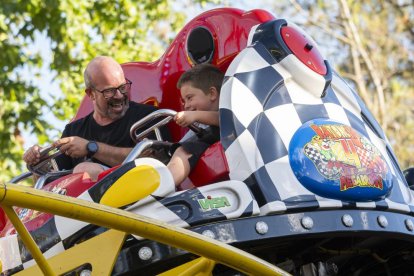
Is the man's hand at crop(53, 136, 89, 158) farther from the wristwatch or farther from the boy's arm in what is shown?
the boy's arm

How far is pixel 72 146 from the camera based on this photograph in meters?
4.94

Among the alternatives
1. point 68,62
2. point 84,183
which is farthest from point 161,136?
point 68,62

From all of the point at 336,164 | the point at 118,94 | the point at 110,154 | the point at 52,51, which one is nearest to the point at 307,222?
the point at 336,164

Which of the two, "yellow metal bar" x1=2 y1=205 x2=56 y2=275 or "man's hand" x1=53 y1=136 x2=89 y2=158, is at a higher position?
"man's hand" x1=53 y1=136 x2=89 y2=158

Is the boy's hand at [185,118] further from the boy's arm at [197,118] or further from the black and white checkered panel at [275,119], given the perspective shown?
the black and white checkered panel at [275,119]

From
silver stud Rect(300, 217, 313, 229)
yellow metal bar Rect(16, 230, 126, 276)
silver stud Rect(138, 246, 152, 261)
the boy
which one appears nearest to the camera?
yellow metal bar Rect(16, 230, 126, 276)

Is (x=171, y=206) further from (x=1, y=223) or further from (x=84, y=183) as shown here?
(x=1, y=223)

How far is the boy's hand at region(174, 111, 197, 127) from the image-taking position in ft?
14.6

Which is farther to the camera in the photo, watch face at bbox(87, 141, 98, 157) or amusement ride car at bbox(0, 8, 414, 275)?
watch face at bbox(87, 141, 98, 157)

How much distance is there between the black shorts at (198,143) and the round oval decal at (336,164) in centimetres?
39

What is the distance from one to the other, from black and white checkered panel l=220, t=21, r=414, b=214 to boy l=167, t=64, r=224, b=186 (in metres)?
0.13

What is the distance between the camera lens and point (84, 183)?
175 inches

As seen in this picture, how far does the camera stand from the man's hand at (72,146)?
4.93 m

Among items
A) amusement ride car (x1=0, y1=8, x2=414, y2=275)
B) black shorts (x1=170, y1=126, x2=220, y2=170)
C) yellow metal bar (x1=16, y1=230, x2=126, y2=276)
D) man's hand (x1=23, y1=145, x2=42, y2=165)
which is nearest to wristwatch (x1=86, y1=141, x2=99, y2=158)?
amusement ride car (x1=0, y1=8, x2=414, y2=275)
